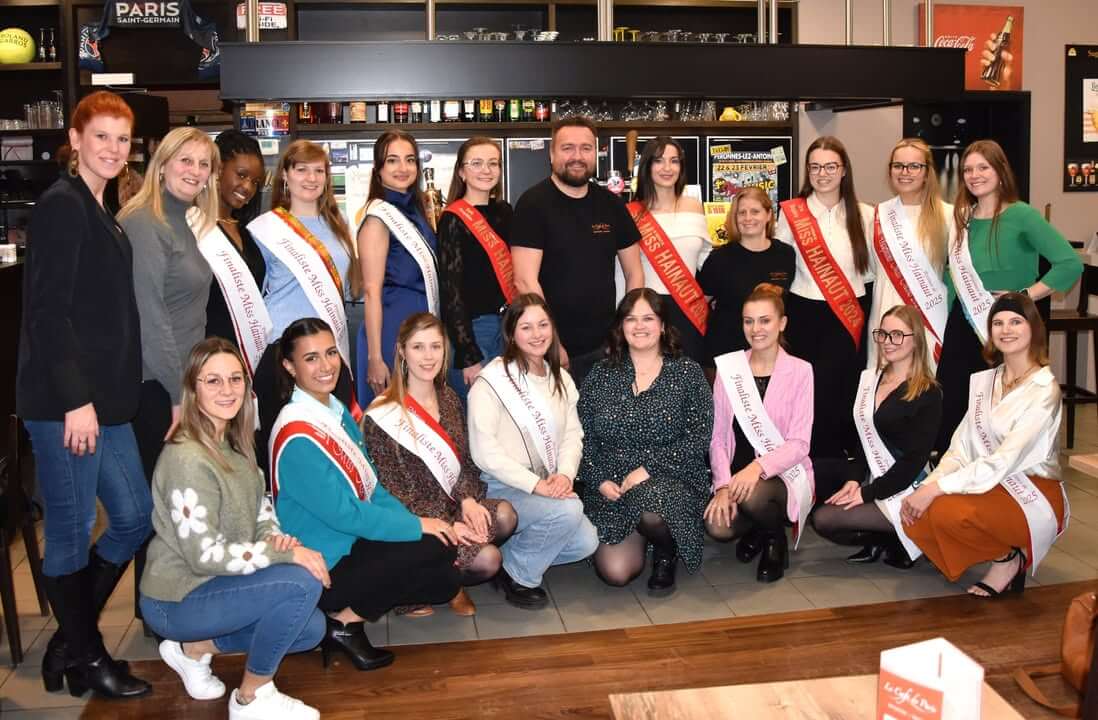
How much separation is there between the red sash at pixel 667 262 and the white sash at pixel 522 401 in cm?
Answer: 82

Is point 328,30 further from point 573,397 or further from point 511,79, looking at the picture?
point 511,79

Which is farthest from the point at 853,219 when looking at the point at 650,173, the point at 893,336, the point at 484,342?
the point at 484,342

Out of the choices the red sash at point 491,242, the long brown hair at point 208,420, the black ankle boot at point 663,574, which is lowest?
the black ankle boot at point 663,574

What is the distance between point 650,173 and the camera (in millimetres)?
4086

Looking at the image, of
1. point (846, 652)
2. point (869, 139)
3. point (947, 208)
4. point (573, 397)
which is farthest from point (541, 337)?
point (869, 139)

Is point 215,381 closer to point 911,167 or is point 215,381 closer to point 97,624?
point 97,624

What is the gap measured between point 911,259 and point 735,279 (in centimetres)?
66

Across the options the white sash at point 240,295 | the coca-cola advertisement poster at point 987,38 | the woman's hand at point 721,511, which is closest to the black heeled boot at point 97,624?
the white sash at point 240,295

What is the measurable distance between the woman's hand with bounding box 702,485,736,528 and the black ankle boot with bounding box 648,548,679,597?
0.56 feet

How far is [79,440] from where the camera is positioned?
8.40 feet

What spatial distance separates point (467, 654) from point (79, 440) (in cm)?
118

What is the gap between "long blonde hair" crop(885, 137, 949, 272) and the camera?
407 centimetres

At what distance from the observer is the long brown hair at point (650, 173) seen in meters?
4.03

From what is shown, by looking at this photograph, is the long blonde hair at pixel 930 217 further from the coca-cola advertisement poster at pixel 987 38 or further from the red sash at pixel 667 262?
the coca-cola advertisement poster at pixel 987 38
